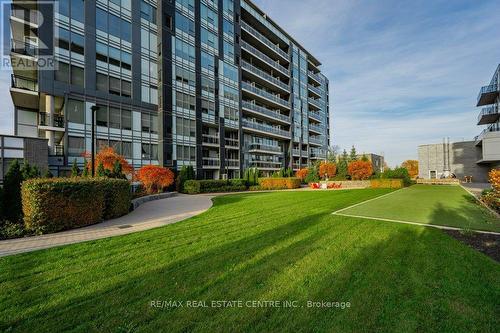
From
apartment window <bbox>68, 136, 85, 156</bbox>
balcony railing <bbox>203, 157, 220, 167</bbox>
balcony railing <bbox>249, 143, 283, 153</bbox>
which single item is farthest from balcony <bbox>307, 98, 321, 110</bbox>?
apartment window <bbox>68, 136, 85, 156</bbox>

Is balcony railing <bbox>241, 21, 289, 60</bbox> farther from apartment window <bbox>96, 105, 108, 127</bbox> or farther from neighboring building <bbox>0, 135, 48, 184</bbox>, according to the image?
neighboring building <bbox>0, 135, 48, 184</bbox>

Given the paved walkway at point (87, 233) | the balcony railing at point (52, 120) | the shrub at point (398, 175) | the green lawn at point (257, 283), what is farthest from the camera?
the shrub at point (398, 175)

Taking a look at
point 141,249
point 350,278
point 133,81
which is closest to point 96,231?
point 141,249

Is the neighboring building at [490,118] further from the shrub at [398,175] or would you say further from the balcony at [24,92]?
the balcony at [24,92]

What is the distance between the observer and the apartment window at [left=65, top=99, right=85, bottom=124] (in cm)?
2090

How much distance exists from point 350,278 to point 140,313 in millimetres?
3694

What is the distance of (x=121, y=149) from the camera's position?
24047 millimetres

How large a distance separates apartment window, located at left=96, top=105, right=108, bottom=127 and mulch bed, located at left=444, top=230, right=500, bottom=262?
26827mm

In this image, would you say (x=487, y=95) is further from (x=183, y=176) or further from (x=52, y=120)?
(x=52, y=120)

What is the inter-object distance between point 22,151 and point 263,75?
115 feet

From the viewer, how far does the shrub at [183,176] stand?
26928 millimetres

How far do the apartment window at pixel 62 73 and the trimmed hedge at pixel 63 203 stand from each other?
16370 millimetres

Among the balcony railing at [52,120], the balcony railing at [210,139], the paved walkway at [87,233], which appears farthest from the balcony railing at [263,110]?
the paved walkway at [87,233]

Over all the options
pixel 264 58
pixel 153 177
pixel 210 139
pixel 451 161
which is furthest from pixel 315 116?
pixel 153 177
